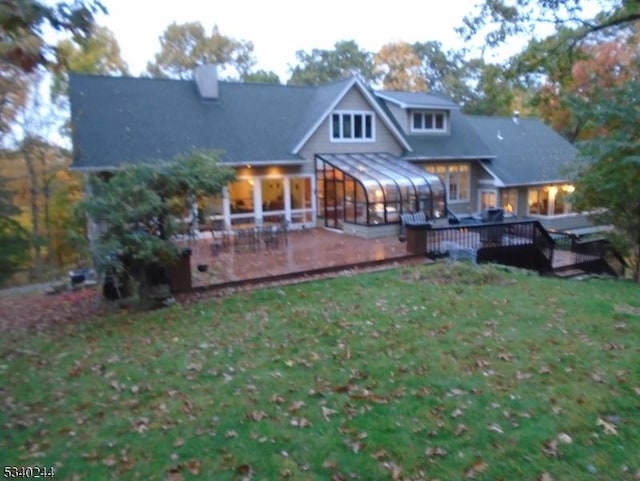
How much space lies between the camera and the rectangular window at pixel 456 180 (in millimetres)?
23047

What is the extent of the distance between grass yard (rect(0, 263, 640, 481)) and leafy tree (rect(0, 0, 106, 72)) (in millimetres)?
3211

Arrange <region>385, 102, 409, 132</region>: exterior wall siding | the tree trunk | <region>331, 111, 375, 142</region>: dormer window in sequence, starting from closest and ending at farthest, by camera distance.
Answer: the tree trunk
<region>331, 111, 375, 142</region>: dormer window
<region>385, 102, 409, 132</region>: exterior wall siding

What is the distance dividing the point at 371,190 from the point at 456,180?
802 centimetres

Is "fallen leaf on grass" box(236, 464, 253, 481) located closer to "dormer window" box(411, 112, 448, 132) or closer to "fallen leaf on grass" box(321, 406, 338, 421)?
"fallen leaf on grass" box(321, 406, 338, 421)

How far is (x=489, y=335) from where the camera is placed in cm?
667

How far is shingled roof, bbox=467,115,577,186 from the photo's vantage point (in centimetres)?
2362

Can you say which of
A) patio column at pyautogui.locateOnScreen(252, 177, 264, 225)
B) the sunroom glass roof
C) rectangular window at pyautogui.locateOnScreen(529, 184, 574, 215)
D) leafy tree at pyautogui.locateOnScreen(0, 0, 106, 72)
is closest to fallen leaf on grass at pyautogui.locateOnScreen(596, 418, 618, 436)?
leafy tree at pyautogui.locateOnScreen(0, 0, 106, 72)

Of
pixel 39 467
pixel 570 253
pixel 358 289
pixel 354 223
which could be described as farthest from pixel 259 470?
pixel 570 253

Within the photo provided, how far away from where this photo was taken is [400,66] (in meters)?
40.5

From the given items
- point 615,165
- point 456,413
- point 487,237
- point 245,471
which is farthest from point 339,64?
point 245,471

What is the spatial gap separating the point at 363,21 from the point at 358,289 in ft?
114

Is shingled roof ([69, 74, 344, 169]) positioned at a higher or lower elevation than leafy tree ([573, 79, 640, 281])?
higher

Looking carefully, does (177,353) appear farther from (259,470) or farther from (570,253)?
(570,253)

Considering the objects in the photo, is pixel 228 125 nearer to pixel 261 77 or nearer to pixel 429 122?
pixel 429 122
